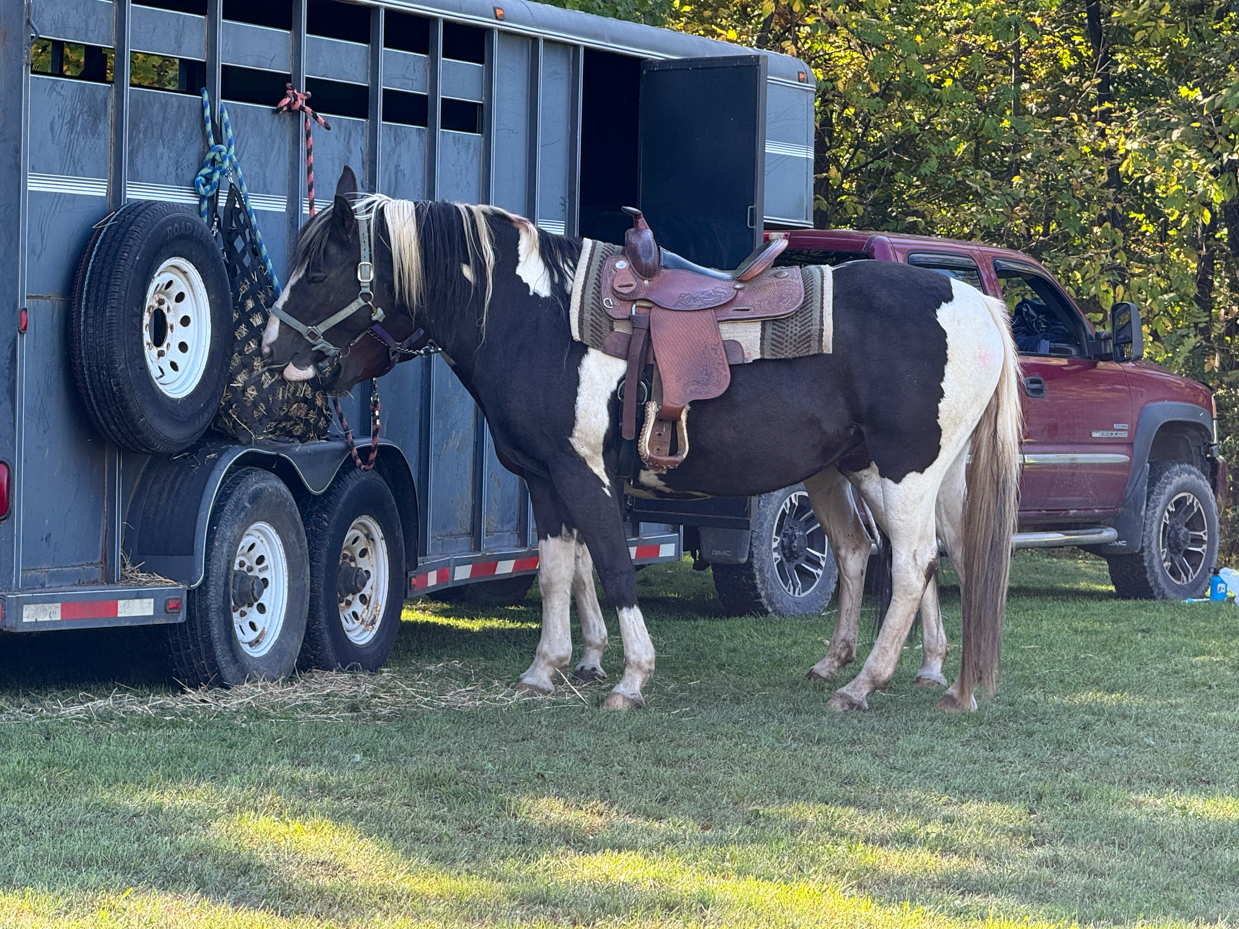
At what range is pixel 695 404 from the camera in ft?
21.4

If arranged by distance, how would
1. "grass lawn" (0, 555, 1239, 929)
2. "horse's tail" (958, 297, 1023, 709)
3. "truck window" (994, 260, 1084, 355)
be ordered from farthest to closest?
1. "truck window" (994, 260, 1084, 355)
2. "horse's tail" (958, 297, 1023, 709)
3. "grass lawn" (0, 555, 1239, 929)

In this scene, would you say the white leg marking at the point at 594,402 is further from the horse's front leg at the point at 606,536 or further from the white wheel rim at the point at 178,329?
the white wheel rim at the point at 178,329

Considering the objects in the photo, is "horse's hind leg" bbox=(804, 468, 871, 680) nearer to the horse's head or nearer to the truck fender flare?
the horse's head

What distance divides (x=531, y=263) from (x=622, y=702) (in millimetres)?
1854

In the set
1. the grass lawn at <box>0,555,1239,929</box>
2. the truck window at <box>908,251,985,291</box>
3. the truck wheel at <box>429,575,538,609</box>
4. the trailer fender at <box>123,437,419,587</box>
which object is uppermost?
the truck window at <box>908,251,985,291</box>

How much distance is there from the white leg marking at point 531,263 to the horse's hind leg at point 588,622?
123cm

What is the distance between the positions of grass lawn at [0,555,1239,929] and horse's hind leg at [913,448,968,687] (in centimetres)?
28

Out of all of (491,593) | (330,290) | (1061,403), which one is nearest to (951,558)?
(330,290)

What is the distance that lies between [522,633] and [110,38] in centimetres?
415

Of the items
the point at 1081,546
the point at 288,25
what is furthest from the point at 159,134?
the point at 1081,546

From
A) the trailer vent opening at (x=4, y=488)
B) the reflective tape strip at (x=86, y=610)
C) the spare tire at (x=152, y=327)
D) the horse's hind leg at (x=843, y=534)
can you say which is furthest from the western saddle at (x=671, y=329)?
the trailer vent opening at (x=4, y=488)

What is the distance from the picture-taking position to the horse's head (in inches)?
247

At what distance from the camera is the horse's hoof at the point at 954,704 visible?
6477 mm

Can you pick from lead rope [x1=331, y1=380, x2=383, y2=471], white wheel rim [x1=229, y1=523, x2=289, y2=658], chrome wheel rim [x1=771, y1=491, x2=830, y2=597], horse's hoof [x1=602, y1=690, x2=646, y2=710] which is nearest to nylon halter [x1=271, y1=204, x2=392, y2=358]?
lead rope [x1=331, y1=380, x2=383, y2=471]
